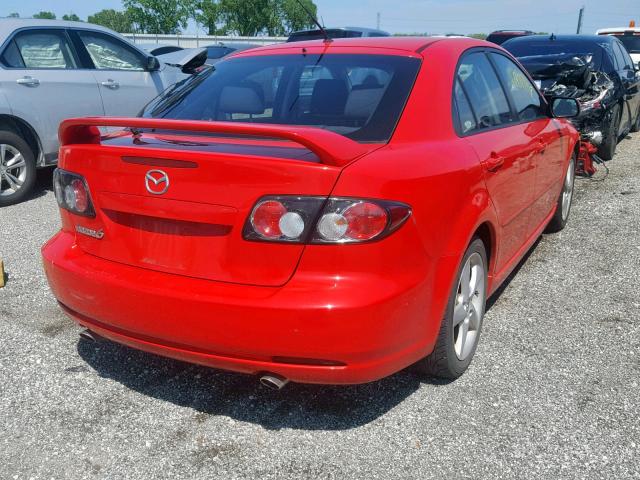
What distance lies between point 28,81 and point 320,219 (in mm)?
5334

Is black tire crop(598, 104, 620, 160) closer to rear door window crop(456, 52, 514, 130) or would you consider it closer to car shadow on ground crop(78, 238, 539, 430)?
rear door window crop(456, 52, 514, 130)

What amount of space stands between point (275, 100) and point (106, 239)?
41.5 inches

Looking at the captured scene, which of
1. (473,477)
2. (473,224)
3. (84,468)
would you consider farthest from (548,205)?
(84,468)

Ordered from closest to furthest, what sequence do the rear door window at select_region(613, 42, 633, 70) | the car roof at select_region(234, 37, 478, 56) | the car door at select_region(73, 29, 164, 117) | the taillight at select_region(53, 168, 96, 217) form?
the taillight at select_region(53, 168, 96, 217), the car roof at select_region(234, 37, 478, 56), the car door at select_region(73, 29, 164, 117), the rear door window at select_region(613, 42, 633, 70)

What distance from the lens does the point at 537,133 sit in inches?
157

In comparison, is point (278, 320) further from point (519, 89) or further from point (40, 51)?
point (40, 51)

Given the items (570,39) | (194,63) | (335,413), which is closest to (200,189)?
(335,413)

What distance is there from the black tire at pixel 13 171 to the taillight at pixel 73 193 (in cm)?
400

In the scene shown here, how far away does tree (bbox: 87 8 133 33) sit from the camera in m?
67.3

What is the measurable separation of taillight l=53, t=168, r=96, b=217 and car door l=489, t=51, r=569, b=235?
243cm

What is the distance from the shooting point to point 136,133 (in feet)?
9.38

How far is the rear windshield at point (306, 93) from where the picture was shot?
277cm

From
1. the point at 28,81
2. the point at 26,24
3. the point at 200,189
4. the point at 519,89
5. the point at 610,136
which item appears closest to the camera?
the point at 200,189

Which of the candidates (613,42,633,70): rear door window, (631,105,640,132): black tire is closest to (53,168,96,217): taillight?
(613,42,633,70): rear door window
